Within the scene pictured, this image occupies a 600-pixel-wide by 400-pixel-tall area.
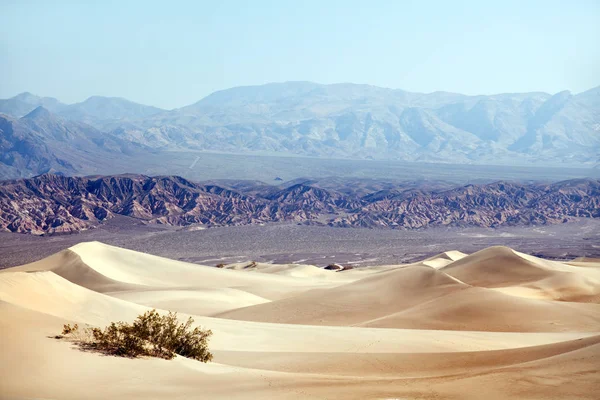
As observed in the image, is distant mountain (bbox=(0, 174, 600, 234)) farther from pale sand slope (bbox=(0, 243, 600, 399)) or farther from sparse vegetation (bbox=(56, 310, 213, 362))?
sparse vegetation (bbox=(56, 310, 213, 362))

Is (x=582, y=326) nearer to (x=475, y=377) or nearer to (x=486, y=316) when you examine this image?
(x=486, y=316)

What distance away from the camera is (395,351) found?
2097 cm

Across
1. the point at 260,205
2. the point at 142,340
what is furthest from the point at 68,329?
the point at 260,205

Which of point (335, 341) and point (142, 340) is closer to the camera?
point (142, 340)

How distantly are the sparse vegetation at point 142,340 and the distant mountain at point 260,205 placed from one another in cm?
8636

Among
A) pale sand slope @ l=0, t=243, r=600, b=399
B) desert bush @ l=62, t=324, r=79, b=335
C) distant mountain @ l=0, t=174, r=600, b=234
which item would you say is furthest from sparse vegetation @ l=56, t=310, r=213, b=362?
distant mountain @ l=0, t=174, r=600, b=234

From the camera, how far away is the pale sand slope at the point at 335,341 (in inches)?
536

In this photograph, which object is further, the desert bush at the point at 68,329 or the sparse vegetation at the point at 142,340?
the desert bush at the point at 68,329

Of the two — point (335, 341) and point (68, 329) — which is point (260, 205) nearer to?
point (335, 341)

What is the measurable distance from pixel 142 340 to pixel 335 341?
8431mm

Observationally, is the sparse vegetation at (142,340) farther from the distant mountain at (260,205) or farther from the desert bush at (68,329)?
the distant mountain at (260,205)

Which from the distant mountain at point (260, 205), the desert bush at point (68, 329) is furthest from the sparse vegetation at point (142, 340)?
the distant mountain at point (260, 205)

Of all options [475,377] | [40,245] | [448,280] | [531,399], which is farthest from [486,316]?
[40,245]

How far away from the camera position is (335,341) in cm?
2281
